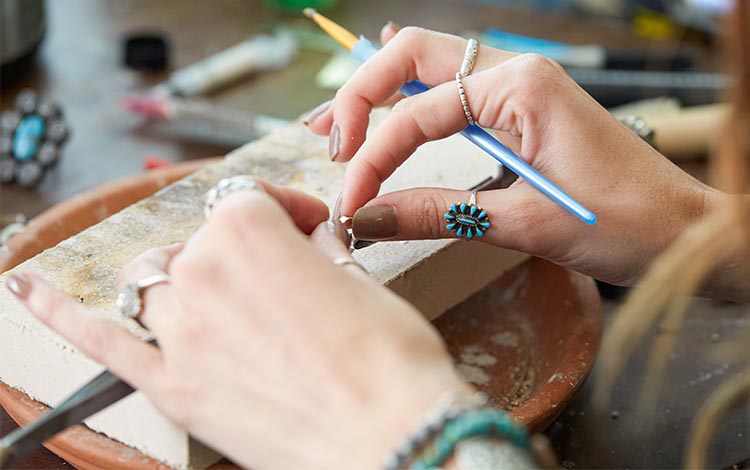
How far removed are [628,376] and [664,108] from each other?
0.61 metres

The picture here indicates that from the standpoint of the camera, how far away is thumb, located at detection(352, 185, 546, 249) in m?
0.77

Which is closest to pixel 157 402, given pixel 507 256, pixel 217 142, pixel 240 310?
pixel 240 310

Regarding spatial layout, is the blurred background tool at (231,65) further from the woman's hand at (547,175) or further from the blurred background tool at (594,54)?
the woman's hand at (547,175)

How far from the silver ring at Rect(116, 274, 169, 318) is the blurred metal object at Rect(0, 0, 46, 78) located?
3.05 ft

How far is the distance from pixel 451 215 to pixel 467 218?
0.5 inches

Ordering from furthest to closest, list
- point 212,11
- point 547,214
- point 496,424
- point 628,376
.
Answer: point 212,11
point 628,376
point 547,214
point 496,424

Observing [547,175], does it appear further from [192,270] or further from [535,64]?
[192,270]

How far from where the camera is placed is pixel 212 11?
185cm

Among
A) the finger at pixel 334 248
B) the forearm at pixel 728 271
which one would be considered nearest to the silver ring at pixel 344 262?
the finger at pixel 334 248

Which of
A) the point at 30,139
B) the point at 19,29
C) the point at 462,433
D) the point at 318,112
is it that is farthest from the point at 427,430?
the point at 19,29

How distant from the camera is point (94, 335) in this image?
0.62 metres

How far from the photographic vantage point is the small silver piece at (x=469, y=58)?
806 millimetres

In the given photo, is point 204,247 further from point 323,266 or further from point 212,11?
point 212,11

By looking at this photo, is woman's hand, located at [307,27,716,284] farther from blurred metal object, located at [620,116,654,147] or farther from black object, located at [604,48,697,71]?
black object, located at [604,48,697,71]
